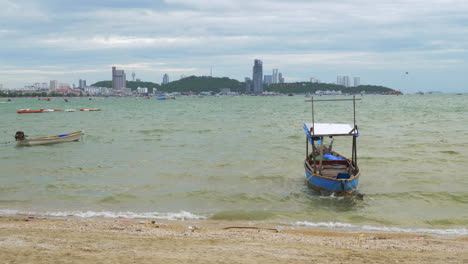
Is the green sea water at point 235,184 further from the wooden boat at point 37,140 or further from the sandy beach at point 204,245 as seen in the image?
the sandy beach at point 204,245

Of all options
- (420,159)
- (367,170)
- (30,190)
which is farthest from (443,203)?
(30,190)

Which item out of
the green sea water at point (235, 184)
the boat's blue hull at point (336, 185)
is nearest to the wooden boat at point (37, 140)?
the green sea water at point (235, 184)

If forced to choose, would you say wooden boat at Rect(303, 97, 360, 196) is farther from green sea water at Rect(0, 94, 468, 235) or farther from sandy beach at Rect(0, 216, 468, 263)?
sandy beach at Rect(0, 216, 468, 263)

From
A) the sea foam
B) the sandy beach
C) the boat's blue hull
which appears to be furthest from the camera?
the boat's blue hull

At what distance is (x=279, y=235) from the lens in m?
11.3

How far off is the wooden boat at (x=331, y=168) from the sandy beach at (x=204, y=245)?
4708mm

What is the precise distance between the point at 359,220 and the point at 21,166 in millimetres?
20243

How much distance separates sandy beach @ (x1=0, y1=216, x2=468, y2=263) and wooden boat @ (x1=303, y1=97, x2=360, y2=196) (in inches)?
185

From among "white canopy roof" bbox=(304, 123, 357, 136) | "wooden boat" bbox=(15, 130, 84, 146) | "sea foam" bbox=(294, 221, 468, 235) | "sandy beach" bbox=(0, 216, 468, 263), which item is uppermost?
"white canopy roof" bbox=(304, 123, 357, 136)

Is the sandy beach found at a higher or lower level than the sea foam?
higher

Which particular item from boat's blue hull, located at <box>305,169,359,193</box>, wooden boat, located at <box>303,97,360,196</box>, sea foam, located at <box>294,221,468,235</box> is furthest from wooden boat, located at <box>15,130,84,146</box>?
Result: sea foam, located at <box>294,221,468,235</box>

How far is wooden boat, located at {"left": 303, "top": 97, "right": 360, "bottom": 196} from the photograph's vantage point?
16906 millimetres

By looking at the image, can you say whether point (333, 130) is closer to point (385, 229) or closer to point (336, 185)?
point (336, 185)

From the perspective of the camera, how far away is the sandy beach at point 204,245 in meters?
8.81
